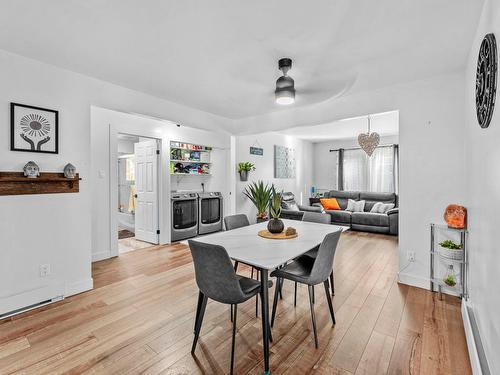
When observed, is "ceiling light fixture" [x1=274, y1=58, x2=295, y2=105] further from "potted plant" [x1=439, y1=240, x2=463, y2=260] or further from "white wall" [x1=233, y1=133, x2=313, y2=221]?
"white wall" [x1=233, y1=133, x2=313, y2=221]

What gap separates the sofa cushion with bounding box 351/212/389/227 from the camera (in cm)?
571

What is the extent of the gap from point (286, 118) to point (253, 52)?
2.02 meters

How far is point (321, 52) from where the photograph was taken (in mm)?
2316

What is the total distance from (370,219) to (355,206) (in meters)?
0.90

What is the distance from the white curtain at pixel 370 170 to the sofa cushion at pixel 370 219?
1.87 meters

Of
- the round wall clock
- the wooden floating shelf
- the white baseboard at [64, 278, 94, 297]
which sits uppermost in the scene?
the round wall clock

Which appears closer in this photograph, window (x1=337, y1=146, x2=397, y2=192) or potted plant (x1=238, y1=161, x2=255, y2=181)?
potted plant (x1=238, y1=161, x2=255, y2=181)

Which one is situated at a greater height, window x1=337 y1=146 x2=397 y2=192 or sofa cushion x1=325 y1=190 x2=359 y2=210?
window x1=337 y1=146 x2=397 y2=192

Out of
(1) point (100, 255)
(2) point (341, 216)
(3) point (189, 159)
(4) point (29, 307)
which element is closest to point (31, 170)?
(4) point (29, 307)

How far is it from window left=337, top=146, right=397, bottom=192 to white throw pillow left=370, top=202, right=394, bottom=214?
115 centimetres

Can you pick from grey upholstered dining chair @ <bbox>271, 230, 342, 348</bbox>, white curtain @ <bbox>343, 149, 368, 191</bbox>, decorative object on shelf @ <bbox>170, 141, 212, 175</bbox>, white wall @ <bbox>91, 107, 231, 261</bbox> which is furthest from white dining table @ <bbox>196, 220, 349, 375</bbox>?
white curtain @ <bbox>343, 149, 368, 191</bbox>

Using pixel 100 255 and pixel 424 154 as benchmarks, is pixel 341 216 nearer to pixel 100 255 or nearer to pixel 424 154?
pixel 424 154

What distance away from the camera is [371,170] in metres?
7.59

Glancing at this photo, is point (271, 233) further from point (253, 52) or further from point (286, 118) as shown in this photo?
point (286, 118)
